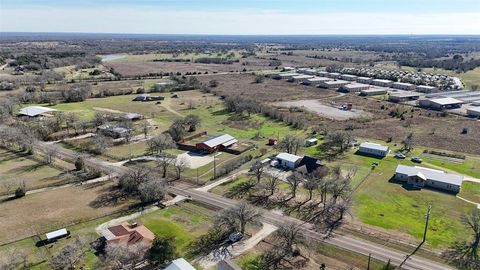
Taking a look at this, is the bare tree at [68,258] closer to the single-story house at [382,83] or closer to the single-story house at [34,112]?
the single-story house at [34,112]

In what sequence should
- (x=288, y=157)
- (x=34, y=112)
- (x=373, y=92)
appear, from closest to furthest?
(x=288, y=157) < (x=34, y=112) < (x=373, y=92)

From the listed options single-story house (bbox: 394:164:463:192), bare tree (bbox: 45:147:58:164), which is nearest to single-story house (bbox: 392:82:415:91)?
single-story house (bbox: 394:164:463:192)

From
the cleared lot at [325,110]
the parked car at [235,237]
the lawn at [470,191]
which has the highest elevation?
the parked car at [235,237]

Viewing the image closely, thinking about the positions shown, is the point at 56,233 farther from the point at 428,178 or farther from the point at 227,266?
the point at 428,178

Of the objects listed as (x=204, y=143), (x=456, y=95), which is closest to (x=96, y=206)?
(x=204, y=143)

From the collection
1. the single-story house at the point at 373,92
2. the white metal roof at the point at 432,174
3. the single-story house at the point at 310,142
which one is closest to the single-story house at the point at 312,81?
the single-story house at the point at 373,92

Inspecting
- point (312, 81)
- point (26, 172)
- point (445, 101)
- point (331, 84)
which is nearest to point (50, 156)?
point (26, 172)

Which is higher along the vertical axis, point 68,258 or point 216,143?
point 68,258

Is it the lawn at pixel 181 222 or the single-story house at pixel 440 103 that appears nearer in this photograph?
the lawn at pixel 181 222
